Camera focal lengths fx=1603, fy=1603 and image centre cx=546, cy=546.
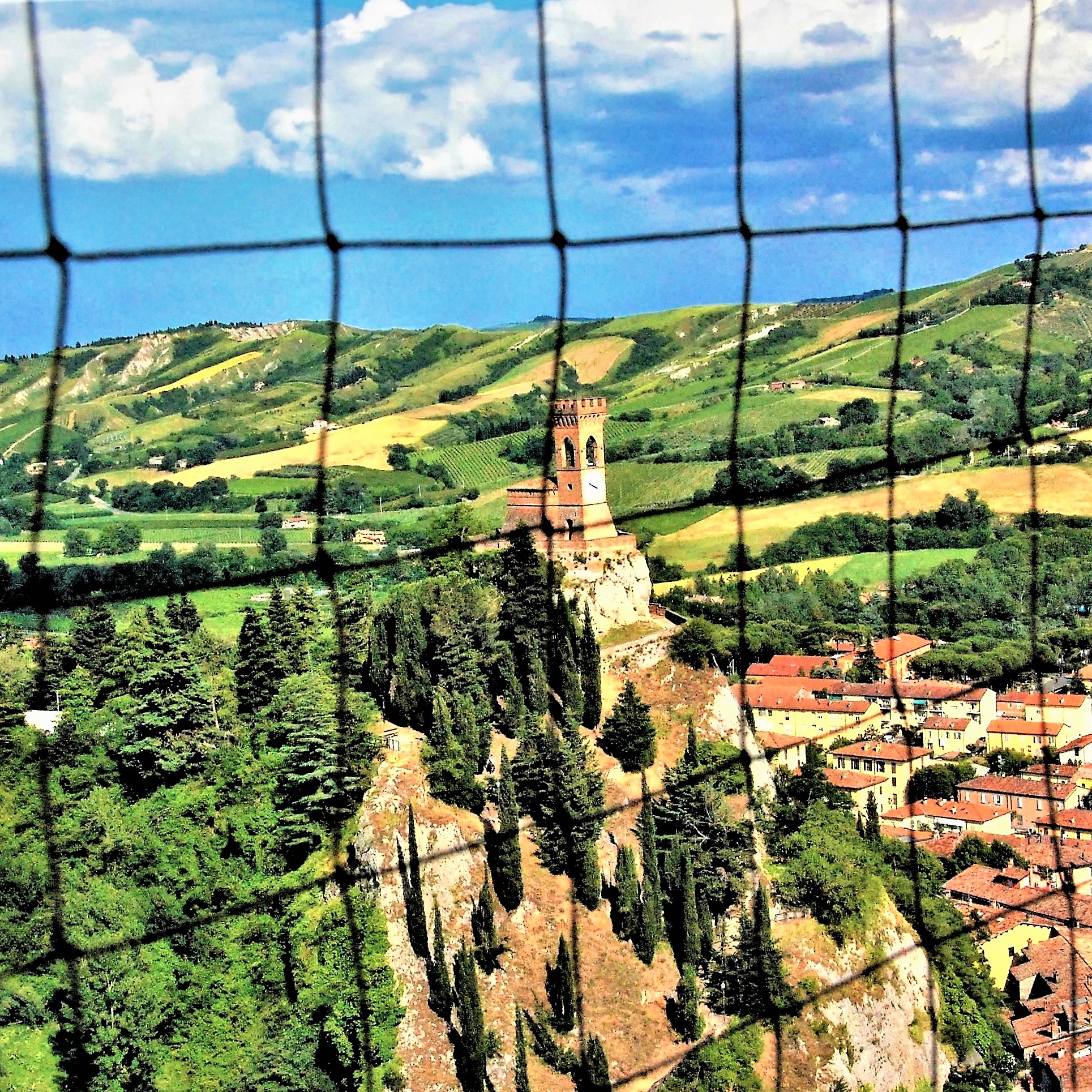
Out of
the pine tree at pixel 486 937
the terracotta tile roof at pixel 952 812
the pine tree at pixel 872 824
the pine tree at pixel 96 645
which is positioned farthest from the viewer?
the terracotta tile roof at pixel 952 812

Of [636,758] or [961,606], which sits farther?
[961,606]

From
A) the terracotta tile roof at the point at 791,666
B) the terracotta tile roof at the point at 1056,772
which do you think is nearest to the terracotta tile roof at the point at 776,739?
the terracotta tile roof at the point at 791,666

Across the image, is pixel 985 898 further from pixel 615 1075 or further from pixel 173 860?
pixel 173 860

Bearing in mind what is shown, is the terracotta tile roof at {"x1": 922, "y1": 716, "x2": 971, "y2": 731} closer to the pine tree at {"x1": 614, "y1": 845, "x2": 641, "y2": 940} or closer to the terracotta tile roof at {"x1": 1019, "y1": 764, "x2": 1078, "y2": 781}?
the terracotta tile roof at {"x1": 1019, "y1": 764, "x2": 1078, "y2": 781}

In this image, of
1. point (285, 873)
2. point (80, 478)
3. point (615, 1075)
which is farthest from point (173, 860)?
point (80, 478)

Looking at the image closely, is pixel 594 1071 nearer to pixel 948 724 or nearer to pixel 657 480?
pixel 948 724

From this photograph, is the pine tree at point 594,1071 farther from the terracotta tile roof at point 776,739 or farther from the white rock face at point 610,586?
the terracotta tile roof at point 776,739

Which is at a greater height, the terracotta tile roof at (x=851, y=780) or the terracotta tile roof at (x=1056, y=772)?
the terracotta tile roof at (x=851, y=780)
